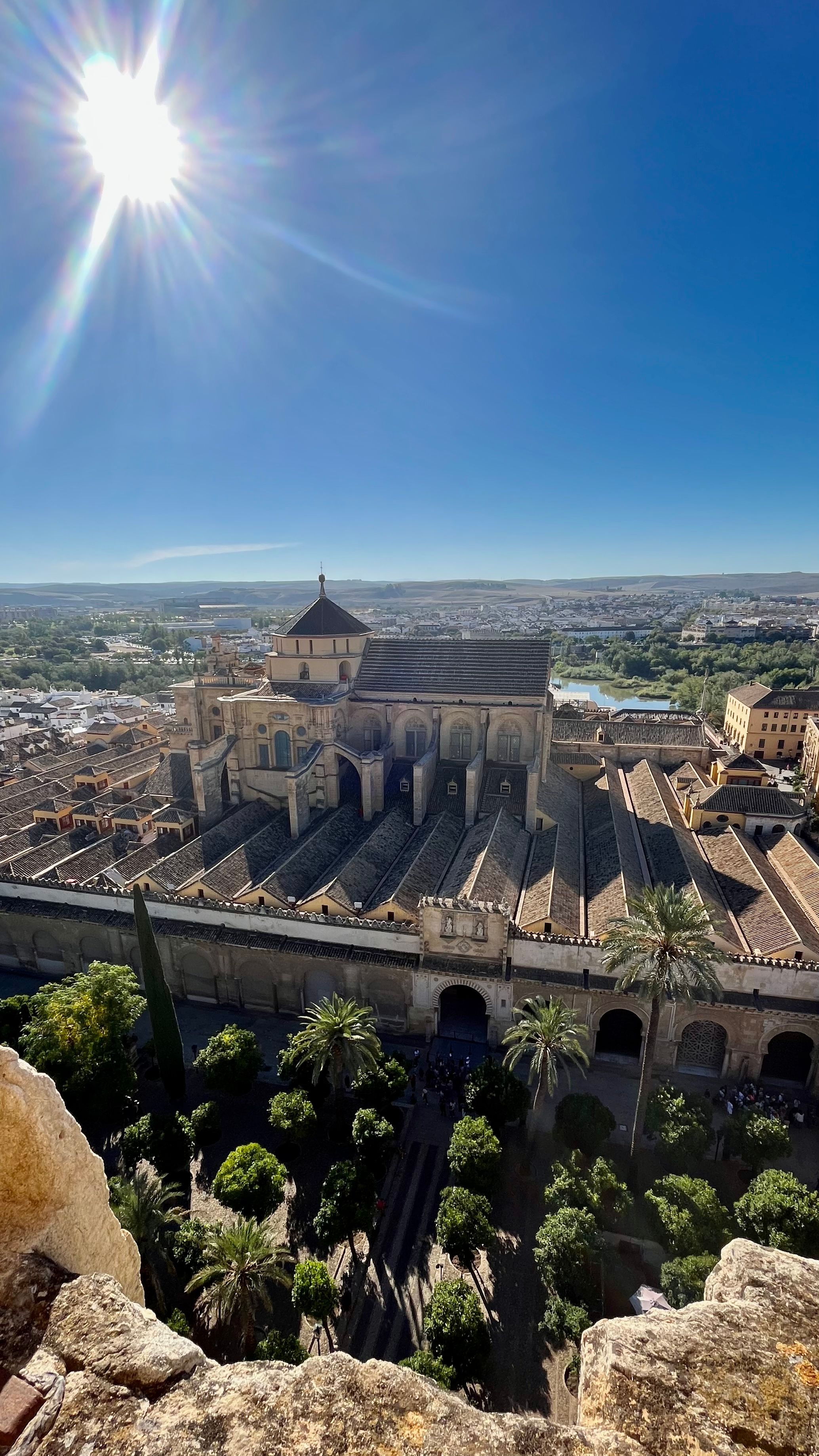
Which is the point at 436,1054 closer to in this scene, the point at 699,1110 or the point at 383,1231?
the point at 383,1231

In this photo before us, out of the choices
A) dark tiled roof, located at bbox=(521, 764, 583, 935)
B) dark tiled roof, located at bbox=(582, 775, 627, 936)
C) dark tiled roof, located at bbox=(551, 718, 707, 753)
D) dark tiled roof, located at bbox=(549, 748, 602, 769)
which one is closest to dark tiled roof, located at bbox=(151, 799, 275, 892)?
dark tiled roof, located at bbox=(521, 764, 583, 935)

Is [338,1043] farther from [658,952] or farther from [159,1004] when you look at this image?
[658,952]

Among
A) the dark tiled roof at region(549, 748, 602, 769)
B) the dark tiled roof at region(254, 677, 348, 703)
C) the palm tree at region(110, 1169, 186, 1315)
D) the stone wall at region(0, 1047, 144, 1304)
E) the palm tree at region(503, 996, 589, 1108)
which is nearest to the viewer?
the stone wall at region(0, 1047, 144, 1304)

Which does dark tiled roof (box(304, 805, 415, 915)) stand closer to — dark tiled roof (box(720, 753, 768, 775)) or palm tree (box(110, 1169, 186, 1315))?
palm tree (box(110, 1169, 186, 1315))

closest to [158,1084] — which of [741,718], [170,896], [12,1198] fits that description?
[170,896]

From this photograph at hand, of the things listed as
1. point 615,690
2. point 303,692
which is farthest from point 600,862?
point 615,690
